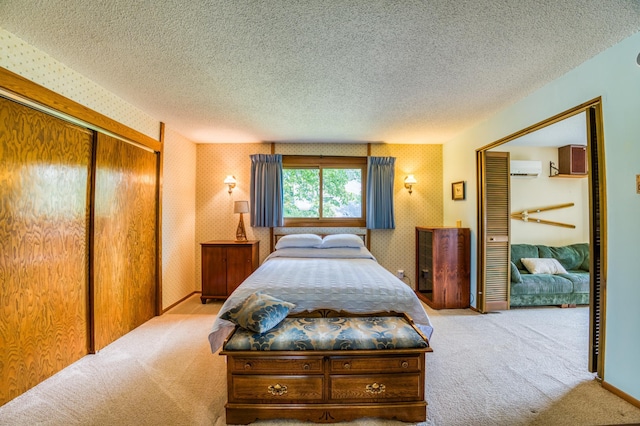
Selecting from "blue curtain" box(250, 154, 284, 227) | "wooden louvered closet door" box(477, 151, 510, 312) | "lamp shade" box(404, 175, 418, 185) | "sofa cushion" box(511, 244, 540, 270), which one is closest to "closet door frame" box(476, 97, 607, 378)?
"wooden louvered closet door" box(477, 151, 510, 312)

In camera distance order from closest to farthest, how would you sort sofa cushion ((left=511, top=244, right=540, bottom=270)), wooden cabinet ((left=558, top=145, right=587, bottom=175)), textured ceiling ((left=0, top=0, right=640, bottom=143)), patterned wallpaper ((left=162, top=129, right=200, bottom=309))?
textured ceiling ((left=0, top=0, right=640, bottom=143))
patterned wallpaper ((left=162, top=129, right=200, bottom=309))
sofa cushion ((left=511, top=244, right=540, bottom=270))
wooden cabinet ((left=558, top=145, right=587, bottom=175))

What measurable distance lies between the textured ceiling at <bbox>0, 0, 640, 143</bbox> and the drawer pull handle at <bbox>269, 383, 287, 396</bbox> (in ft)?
7.61

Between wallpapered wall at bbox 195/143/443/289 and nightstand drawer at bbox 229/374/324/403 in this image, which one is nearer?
nightstand drawer at bbox 229/374/324/403

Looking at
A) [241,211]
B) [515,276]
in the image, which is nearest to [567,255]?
[515,276]

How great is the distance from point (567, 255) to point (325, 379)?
470 cm

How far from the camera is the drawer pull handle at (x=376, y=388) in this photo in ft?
5.54

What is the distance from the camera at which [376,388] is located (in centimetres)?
169

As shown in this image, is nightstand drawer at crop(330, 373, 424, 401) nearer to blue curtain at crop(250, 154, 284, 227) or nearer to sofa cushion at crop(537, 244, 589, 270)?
blue curtain at crop(250, 154, 284, 227)

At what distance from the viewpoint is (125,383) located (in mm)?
2064

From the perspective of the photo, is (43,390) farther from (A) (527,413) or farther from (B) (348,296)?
(A) (527,413)

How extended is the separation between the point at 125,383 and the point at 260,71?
108 inches

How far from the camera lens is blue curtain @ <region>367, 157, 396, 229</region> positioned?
14.5 ft

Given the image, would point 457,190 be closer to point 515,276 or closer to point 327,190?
point 515,276

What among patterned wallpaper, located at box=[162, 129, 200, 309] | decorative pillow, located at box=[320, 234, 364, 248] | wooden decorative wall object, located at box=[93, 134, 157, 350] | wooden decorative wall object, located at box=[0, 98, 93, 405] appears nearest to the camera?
wooden decorative wall object, located at box=[0, 98, 93, 405]
